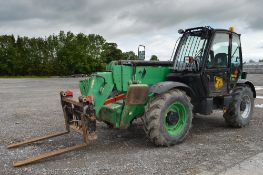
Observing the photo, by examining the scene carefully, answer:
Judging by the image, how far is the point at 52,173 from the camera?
541 centimetres

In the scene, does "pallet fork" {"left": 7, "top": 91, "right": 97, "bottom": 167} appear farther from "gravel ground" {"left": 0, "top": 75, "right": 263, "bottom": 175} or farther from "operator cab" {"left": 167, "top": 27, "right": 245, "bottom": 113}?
"operator cab" {"left": 167, "top": 27, "right": 245, "bottom": 113}

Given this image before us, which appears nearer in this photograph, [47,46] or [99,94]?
[99,94]

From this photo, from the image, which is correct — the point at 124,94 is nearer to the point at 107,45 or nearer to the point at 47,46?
the point at 107,45

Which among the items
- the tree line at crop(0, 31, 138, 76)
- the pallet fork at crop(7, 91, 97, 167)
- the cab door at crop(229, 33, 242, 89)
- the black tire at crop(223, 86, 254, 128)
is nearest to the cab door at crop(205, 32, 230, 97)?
the cab door at crop(229, 33, 242, 89)

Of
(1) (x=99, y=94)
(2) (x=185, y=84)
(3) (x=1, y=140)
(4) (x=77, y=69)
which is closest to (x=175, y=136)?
(2) (x=185, y=84)

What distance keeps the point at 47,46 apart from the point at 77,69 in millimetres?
8261

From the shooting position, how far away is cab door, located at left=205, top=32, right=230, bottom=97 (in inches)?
306

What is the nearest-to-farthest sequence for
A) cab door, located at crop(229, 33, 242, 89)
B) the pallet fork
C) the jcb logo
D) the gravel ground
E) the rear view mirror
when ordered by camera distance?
the gravel ground → the pallet fork → the rear view mirror → the jcb logo → cab door, located at crop(229, 33, 242, 89)

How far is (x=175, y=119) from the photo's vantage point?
6.97 m

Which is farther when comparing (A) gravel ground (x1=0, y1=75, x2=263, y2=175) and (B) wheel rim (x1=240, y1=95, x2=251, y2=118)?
(B) wheel rim (x1=240, y1=95, x2=251, y2=118)

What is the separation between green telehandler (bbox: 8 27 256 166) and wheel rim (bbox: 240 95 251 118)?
0.06 metres

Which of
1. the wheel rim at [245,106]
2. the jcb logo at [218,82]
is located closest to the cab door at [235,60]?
the jcb logo at [218,82]

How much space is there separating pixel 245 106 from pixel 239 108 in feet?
1.51

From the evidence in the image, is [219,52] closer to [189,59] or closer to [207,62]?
[207,62]
